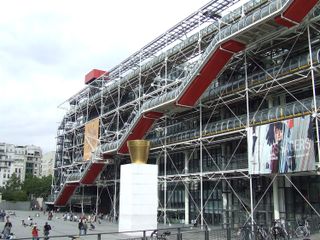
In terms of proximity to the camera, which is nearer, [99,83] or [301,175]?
[301,175]

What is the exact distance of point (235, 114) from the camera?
81.6ft

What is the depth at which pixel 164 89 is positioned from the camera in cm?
2955

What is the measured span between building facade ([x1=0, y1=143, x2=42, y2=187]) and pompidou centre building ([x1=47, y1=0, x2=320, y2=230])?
85385mm

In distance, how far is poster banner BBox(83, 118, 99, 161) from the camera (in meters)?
38.3

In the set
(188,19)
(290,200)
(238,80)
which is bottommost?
(290,200)

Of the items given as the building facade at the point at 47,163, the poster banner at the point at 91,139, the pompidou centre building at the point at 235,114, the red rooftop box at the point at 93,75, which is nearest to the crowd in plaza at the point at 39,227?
the pompidou centre building at the point at 235,114

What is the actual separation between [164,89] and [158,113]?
2.58m

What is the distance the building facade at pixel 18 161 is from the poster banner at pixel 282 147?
10073 cm

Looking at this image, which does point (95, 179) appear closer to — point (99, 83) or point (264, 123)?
point (99, 83)

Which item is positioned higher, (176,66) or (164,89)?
(176,66)

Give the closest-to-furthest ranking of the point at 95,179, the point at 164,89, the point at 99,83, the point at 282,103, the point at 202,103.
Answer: the point at 282,103 < the point at 202,103 < the point at 164,89 < the point at 95,179 < the point at 99,83

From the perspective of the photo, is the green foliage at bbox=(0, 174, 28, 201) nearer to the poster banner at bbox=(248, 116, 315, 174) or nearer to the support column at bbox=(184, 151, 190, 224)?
the support column at bbox=(184, 151, 190, 224)

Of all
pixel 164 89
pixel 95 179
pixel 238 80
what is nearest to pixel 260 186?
pixel 238 80

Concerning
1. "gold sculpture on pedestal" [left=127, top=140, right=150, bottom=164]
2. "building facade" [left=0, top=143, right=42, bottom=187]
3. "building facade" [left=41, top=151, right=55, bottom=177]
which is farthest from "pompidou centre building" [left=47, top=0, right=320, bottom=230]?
"building facade" [left=0, top=143, right=42, bottom=187]
